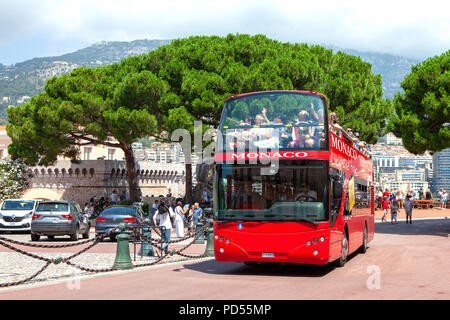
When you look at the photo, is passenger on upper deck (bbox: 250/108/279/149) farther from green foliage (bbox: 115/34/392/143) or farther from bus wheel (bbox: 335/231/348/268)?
green foliage (bbox: 115/34/392/143)

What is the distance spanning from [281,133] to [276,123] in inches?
11.6

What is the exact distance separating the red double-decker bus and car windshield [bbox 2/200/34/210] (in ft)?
59.8

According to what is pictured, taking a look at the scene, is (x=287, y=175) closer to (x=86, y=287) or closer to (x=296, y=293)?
(x=296, y=293)

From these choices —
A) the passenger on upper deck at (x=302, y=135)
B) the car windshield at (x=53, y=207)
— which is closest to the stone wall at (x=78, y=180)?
the car windshield at (x=53, y=207)

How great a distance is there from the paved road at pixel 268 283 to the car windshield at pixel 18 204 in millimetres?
15253

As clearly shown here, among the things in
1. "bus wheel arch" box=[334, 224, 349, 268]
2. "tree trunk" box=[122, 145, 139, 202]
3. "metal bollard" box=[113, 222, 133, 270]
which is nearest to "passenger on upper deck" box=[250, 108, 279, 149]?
"bus wheel arch" box=[334, 224, 349, 268]

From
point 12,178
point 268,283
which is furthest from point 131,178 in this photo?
point 268,283

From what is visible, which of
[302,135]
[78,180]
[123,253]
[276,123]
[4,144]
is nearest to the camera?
[302,135]

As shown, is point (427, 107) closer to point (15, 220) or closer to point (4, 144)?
point (15, 220)

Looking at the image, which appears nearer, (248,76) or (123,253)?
(123,253)

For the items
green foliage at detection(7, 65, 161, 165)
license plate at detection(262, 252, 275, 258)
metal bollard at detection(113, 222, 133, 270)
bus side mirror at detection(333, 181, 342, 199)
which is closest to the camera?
license plate at detection(262, 252, 275, 258)

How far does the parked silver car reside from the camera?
22.8 m

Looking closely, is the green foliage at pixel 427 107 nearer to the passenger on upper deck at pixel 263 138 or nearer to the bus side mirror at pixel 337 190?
the bus side mirror at pixel 337 190

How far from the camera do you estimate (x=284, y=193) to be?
12.3m
